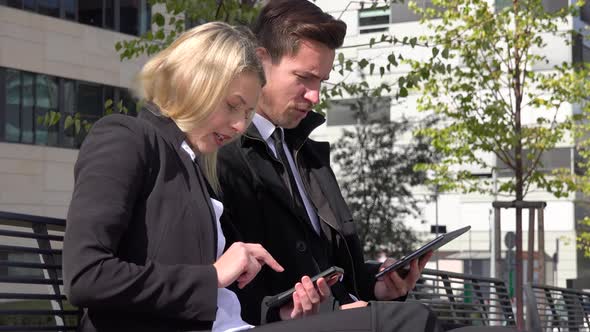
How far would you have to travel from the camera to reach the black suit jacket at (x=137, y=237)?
271 centimetres

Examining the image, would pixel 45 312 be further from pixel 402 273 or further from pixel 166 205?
pixel 402 273

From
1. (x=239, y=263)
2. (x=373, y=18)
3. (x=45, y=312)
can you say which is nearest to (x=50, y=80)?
(x=373, y=18)

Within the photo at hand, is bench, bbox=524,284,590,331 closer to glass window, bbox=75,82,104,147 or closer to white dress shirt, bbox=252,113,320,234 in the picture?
white dress shirt, bbox=252,113,320,234

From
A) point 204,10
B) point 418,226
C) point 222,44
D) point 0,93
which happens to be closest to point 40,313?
point 222,44

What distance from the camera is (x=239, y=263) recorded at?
9.36 ft

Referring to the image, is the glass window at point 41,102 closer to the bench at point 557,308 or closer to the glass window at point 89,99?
the glass window at point 89,99

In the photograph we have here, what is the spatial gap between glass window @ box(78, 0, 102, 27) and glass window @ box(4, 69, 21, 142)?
3.78 meters

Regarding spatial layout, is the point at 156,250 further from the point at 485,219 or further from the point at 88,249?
the point at 485,219

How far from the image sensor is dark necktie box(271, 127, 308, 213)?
4078 millimetres

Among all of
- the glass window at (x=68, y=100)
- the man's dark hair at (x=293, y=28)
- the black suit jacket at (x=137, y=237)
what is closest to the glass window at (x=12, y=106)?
the glass window at (x=68, y=100)

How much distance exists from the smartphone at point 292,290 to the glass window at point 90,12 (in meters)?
35.0

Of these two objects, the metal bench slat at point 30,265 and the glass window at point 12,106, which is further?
the glass window at point 12,106

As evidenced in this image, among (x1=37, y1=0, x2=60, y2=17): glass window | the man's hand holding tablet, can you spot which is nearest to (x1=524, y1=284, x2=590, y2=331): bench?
the man's hand holding tablet

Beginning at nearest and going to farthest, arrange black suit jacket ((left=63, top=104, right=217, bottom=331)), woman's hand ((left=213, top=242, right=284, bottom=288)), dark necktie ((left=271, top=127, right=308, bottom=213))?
black suit jacket ((left=63, top=104, right=217, bottom=331))
woman's hand ((left=213, top=242, right=284, bottom=288))
dark necktie ((left=271, top=127, right=308, bottom=213))
